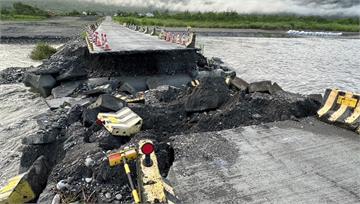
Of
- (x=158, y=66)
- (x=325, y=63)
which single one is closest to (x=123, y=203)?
(x=158, y=66)

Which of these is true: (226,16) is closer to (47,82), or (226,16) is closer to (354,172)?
(47,82)

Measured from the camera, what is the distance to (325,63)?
76.9ft

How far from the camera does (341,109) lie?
7742 millimetres

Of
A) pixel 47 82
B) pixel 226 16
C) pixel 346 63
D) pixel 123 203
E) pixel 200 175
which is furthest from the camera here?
pixel 226 16

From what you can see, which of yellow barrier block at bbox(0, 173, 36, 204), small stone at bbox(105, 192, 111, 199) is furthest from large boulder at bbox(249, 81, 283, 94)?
yellow barrier block at bbox(0, 173, 36, 204)

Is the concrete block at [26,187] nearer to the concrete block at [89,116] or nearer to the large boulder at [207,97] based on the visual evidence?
the concrete block at [89,116]

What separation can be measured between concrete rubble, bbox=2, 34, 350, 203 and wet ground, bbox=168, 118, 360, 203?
0.26 m

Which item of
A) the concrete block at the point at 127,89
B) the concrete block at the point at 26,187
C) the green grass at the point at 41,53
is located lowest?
the green grass at the point at 41,53

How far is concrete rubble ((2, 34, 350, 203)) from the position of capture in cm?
521

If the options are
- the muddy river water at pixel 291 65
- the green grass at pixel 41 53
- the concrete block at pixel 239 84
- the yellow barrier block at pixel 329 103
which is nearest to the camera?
the yellow barrier block at pixel 329 103

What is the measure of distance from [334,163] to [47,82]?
36.2 feet

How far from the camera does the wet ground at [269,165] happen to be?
4.87 m

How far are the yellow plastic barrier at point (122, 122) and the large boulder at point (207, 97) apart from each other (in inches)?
56.3

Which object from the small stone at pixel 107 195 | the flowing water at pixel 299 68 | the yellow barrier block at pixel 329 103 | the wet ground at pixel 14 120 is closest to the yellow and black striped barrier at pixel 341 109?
the yellow barrier block at pixel 329 103
